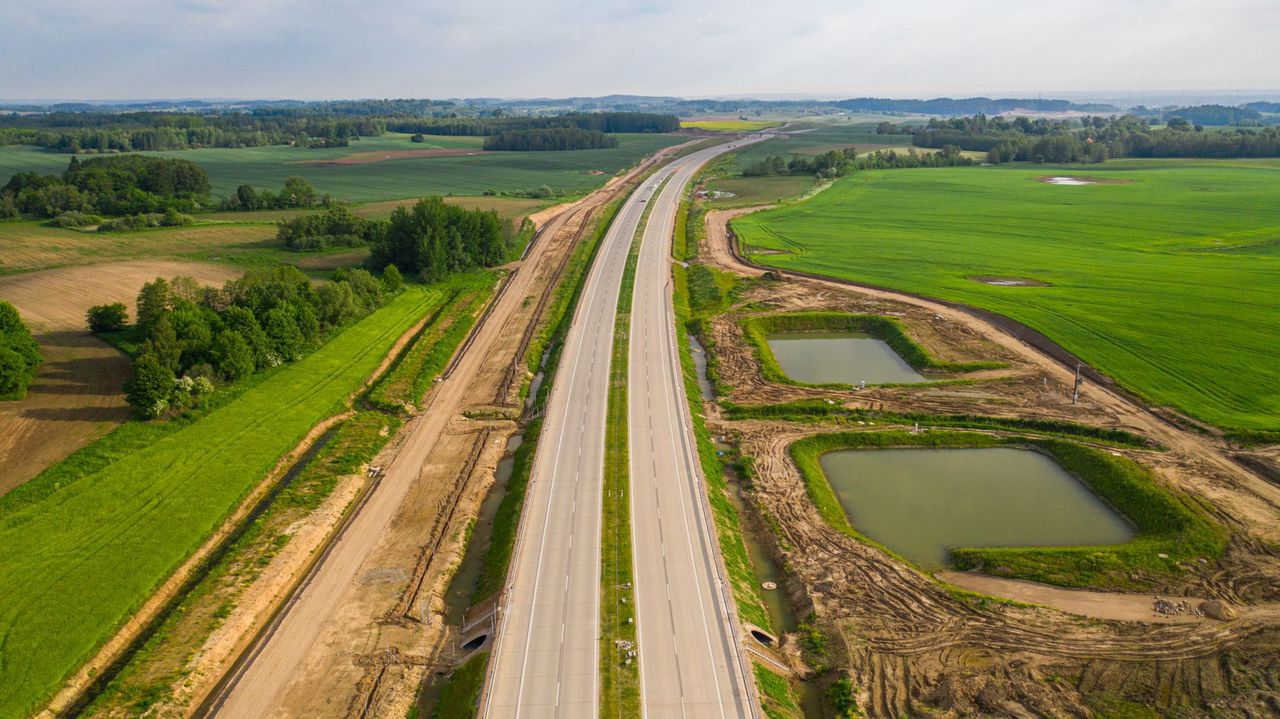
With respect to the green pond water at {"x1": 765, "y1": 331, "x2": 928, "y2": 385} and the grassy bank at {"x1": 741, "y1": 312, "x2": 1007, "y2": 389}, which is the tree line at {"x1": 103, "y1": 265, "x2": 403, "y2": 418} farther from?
the green pond water at {"x1": 765, "y1": 331, "x2": 928, "y2": 385}

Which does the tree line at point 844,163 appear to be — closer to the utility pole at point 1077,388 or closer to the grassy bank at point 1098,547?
the utility pole at point 1077,388

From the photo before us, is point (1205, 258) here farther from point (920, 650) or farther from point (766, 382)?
point (920, 650)

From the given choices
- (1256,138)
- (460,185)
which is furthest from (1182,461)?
(1256,138)

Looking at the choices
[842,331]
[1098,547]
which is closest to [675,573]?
[1098,547]

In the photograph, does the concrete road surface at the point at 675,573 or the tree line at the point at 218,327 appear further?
the tree line at the point at 218,327

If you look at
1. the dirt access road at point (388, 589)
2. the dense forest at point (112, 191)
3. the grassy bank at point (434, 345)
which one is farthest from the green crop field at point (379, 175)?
the dirt access road at point (388, 589)

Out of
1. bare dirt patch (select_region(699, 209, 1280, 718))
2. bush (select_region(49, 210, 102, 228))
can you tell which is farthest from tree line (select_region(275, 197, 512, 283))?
bare dirt patch (select_region(699, 209, 1280, 718))
